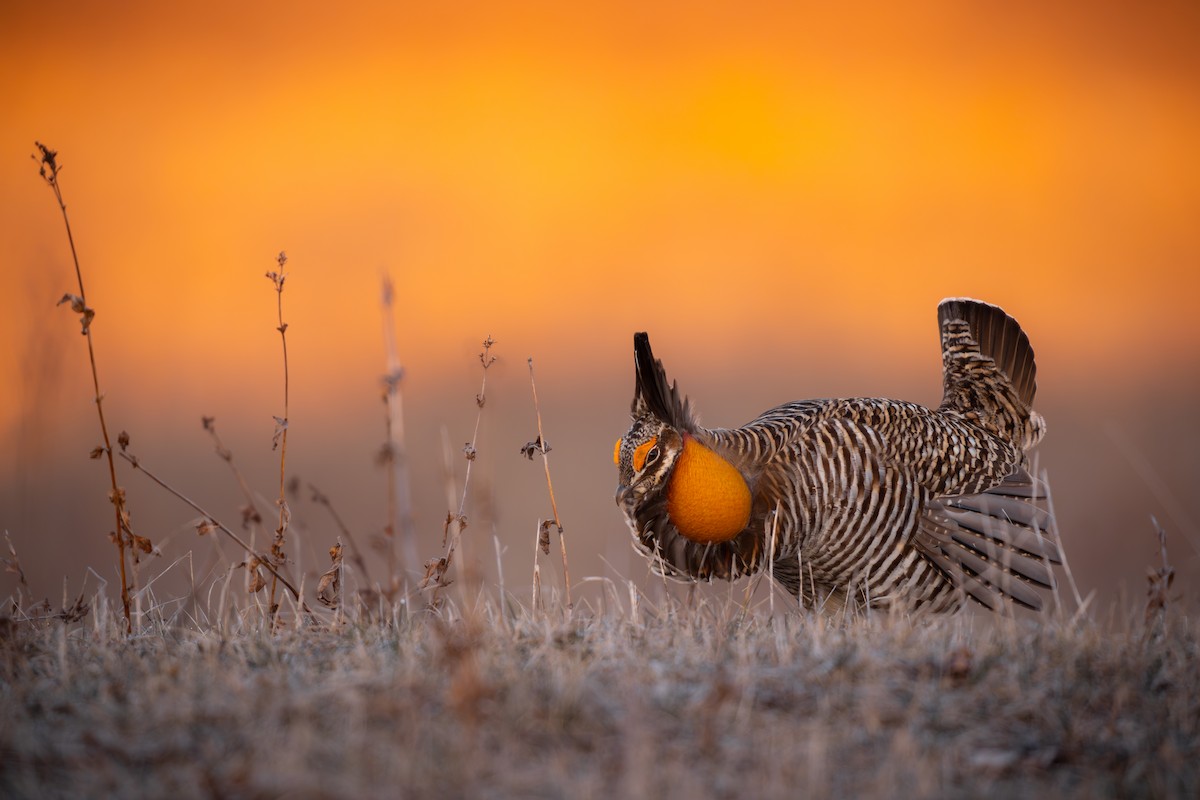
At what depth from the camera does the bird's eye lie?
14.3 ft

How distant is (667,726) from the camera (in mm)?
2369

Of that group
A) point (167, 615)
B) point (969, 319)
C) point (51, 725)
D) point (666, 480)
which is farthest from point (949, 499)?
point (51, 725)

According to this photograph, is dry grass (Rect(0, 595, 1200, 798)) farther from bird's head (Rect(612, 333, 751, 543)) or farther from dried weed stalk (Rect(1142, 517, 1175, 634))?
bird's head (Rect(612, 333, 751, 543))

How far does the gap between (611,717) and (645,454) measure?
2.06m

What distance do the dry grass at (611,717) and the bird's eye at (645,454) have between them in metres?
1.32

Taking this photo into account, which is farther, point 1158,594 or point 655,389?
point 655,389

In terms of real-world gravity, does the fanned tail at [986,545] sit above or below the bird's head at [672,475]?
below

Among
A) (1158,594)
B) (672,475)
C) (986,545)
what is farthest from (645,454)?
(1158,594)

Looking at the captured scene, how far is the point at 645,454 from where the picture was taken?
4.38 m

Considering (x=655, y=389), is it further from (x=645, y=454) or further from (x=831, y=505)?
(x=831, y=505)

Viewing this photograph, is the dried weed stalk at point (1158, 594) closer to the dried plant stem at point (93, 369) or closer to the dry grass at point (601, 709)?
the dry grass at point (601, 709)

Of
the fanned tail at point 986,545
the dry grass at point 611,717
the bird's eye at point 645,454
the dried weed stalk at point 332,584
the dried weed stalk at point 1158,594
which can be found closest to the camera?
the dry grass at point 611,717

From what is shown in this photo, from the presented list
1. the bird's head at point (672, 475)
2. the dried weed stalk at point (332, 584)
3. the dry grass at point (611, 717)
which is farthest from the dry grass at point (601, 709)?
the bird's head at point (672, 475)

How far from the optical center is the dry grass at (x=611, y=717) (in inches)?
84.7
